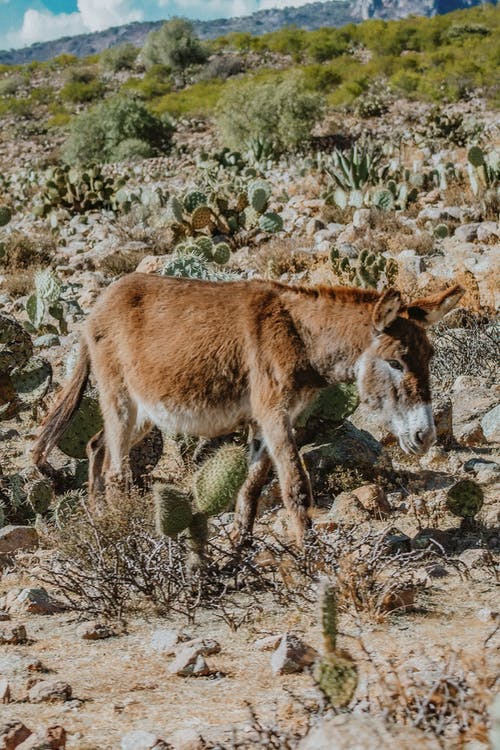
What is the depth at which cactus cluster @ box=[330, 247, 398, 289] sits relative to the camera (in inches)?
434

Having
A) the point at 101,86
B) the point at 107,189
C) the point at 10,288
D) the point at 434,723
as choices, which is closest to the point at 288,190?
the point at 107,189

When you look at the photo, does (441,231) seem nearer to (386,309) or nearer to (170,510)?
(386,309)

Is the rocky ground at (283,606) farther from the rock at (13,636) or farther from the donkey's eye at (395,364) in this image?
the donkey's eye at (395,364)

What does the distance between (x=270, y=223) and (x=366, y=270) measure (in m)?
4.67

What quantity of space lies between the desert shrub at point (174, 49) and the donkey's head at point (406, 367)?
199 feet

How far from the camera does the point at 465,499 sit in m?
6.11

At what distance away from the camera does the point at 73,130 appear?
35156 mm

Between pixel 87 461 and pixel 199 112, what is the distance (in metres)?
37.6

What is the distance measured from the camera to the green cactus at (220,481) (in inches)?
203

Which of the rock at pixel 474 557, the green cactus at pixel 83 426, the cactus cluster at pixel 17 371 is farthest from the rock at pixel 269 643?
the cactus cluster at pixel 17 371

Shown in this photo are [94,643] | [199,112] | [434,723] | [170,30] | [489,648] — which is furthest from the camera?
[170,30]

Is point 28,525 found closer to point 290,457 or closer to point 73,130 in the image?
point 290,457

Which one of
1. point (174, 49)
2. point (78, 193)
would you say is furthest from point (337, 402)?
point (174, 49)

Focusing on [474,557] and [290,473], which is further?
[290,473]
